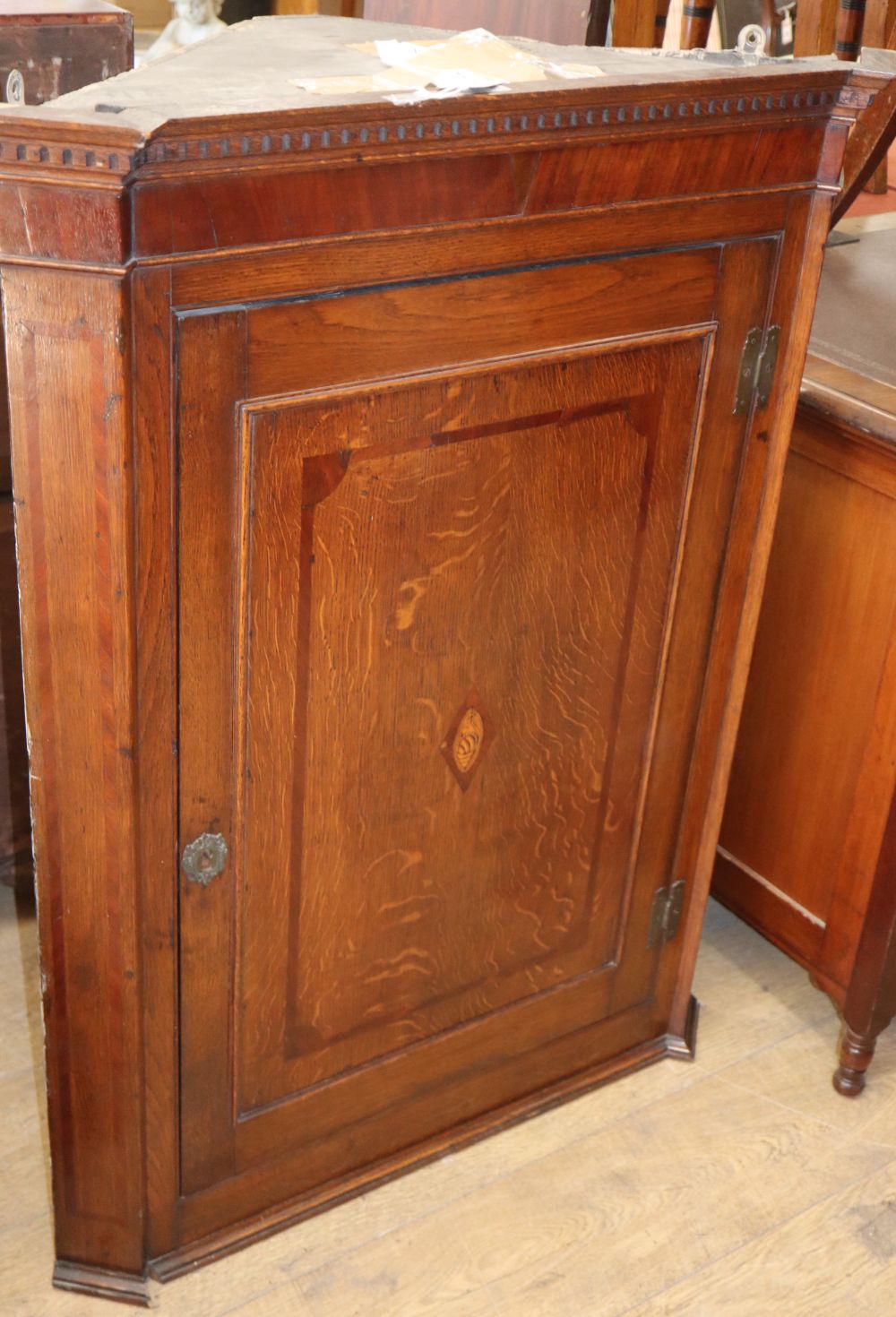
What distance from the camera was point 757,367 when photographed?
5.29ft

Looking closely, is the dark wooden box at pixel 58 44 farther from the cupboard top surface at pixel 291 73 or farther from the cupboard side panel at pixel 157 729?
the cupboard side panel at pixel 157 729

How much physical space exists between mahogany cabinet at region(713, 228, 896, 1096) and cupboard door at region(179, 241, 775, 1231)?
0.28 m

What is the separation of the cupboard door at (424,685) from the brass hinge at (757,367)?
3 centimetres

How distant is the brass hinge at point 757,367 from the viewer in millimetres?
1595

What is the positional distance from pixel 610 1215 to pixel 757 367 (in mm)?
1066

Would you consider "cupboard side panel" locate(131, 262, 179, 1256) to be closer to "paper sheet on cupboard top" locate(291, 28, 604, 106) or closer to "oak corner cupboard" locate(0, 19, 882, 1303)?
"oak corner cupboard" locate(0, 19, 882, 1303)

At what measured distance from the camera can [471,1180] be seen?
1.91 meters

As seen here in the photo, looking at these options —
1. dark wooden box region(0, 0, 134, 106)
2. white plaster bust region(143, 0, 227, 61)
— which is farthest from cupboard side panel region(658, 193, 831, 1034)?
white plaster bust region(143, 0, 227, 61)

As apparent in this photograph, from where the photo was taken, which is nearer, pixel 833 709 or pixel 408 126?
pixel 408 126

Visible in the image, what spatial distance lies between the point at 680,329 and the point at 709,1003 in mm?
1123

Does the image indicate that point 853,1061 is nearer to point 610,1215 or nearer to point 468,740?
point 610,1215

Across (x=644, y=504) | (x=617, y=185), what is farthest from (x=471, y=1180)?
(x=617, y=185)

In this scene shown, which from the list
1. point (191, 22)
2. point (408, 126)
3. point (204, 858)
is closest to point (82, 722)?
point (204, 858)

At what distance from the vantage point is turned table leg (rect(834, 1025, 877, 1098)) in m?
2.05
